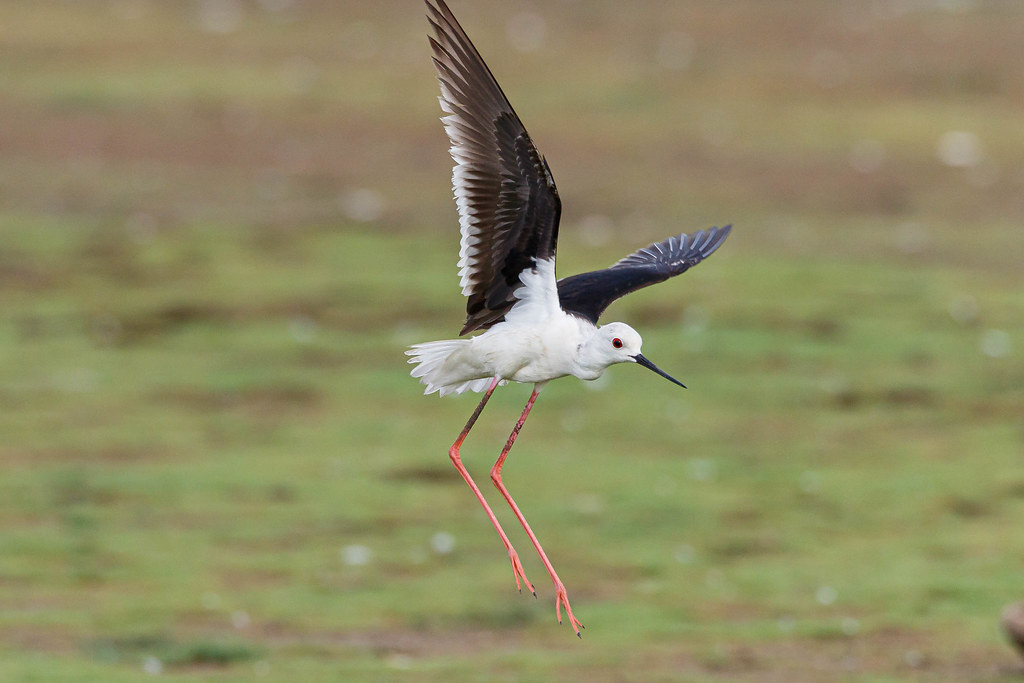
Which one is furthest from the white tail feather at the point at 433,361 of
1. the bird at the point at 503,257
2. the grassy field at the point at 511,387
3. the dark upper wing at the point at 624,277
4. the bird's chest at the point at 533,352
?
the grassy field at the point at 511,387

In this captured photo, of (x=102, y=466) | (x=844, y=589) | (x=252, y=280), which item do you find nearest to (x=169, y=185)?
(x=252, y=280)

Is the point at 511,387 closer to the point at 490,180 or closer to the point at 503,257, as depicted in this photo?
the point at 503,257

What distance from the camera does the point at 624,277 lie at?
26.6 ft

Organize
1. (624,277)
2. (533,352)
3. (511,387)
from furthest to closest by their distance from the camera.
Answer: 1. (511,387)
2. (624,277)
3. (533,352)

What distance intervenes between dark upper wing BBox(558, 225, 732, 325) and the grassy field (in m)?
2.71

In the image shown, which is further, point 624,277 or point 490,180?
point 624,277

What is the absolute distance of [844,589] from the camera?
39.8 ft

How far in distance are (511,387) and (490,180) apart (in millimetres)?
9360

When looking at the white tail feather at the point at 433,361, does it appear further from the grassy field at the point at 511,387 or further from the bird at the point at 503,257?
the grassy field at the point at 511,387

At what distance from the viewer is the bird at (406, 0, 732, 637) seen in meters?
6.99

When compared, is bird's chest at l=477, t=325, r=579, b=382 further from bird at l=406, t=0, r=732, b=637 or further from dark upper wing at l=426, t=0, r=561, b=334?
dark upper wing at l=426, t=0, r=561, b=334

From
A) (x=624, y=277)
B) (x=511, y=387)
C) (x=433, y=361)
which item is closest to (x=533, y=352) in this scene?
(x=433, y=361)

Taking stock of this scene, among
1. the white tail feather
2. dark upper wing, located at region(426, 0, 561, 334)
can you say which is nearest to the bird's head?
dark upper wing, located at region(426, 0, 561, 334)

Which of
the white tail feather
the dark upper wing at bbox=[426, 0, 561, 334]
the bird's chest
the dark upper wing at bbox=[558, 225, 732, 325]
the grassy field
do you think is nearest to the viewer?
the dark upper wing at bbox=[426, 0, 561, 334]
